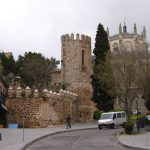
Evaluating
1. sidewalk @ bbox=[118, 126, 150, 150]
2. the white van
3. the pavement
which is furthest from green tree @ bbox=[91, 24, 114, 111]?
sidewalk @ bbox=[118, 126, 150, 150]

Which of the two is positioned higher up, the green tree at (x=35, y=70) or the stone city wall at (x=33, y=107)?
the green tree at (x=35, y=70)

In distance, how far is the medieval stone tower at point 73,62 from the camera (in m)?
60.1

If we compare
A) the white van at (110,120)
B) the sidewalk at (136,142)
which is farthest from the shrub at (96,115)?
the sidewalk at (136,142)

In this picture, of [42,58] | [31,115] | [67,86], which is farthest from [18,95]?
[42,58]

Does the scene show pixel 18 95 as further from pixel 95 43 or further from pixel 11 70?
pixel 11 70

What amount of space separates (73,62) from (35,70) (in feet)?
36.0

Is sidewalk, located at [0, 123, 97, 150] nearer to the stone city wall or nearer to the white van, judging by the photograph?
the white van

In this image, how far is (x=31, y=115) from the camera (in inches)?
1933

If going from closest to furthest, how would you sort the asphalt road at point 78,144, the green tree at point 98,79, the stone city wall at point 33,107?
the asphalt road at point 78,144
the stone city wall at point 33,107
the green tree at point 98,79

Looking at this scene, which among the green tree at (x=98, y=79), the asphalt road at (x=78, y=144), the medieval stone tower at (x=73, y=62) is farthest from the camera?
the medieval stone tower at (x=73, y=62)

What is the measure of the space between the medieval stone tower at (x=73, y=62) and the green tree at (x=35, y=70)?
873 cm

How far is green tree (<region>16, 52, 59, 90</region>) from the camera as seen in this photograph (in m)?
68.9

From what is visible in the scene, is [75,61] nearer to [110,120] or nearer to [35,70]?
[35,70]

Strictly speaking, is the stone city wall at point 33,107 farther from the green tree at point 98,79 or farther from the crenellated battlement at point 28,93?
the green tree at point 98,79
